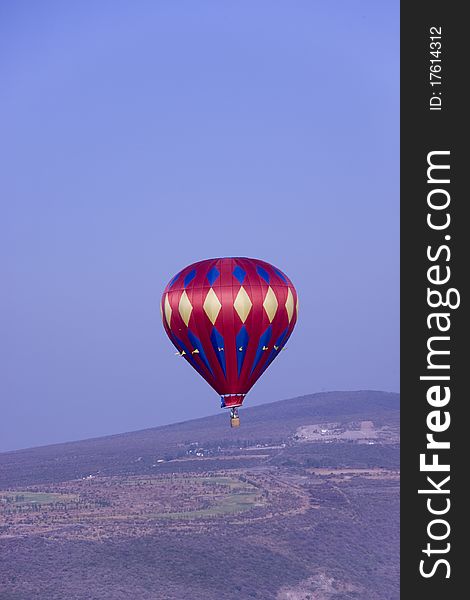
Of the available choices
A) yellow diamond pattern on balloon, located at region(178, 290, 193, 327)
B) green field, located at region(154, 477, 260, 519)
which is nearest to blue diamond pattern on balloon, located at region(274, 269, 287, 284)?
yellow diamond pattern on balloon, located at region(178, 290, 193, 327)

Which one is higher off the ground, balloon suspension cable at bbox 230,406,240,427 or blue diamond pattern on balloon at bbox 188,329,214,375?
blue diamond pattern on balloon at bbox 188,329,214,375

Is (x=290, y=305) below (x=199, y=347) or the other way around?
Answer: the other way around

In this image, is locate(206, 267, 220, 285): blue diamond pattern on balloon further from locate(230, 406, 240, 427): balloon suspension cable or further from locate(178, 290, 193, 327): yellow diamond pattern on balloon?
locate(230, 406, 240, 427): balloon suspension cable

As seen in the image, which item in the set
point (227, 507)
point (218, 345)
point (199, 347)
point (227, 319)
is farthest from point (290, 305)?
point (227, 507)

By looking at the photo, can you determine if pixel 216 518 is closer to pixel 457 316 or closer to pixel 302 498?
pixel 302 498

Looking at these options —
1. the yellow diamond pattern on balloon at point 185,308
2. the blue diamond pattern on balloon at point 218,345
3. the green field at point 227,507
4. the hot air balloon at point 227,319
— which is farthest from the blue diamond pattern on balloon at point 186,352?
the green field at point 227,507

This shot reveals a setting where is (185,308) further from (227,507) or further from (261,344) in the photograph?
(227,507)
